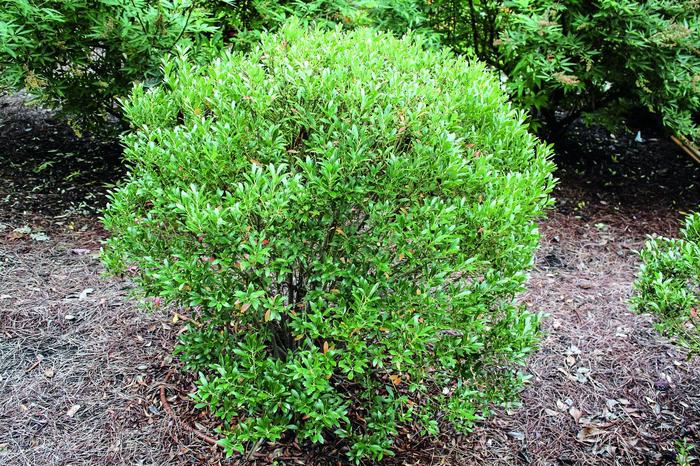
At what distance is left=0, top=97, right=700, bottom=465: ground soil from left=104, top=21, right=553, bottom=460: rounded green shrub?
1.62 feet

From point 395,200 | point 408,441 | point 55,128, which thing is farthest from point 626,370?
point 55,128

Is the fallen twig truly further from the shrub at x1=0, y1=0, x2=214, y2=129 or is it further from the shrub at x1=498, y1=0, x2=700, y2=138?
the shrub at x1=498, y1=0, x2=700, y2=138

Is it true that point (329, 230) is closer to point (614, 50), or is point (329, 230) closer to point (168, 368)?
point (168, 368)

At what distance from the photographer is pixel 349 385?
2932 millimetres

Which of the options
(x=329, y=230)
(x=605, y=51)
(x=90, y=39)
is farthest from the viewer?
(x=605, y=51)

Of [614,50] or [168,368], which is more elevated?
[614,50]

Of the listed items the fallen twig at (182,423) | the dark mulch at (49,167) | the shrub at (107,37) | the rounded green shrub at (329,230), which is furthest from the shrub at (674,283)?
the dark mulch at (49,167)

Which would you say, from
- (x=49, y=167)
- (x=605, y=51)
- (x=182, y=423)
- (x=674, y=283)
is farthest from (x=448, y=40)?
(x=182, y=423)

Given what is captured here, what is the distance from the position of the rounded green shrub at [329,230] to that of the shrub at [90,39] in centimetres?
168

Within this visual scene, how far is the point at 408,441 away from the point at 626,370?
1485 millimetres

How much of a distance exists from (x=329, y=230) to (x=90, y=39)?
9.84ft

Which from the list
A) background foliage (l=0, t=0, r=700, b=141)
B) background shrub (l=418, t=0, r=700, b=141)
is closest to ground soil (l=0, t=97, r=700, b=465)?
background foliage (l=0, t=0, r=700, b=141)

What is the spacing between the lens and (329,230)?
2.16 m

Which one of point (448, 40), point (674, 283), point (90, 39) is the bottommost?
point (90, 39)
